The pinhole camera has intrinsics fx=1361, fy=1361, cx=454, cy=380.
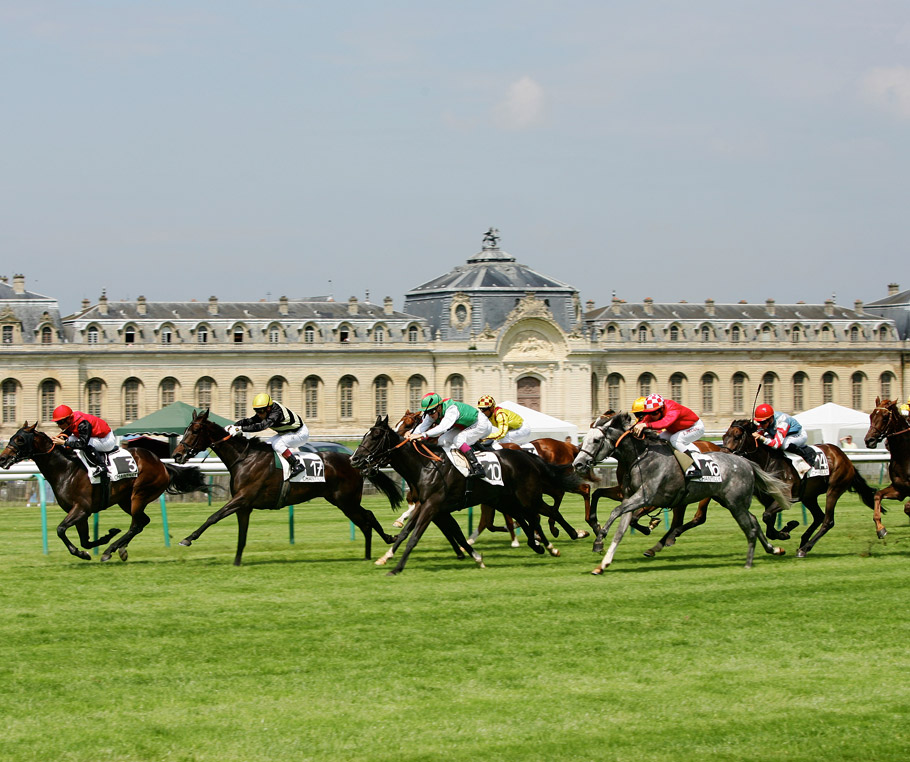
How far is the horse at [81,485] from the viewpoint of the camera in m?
16.2

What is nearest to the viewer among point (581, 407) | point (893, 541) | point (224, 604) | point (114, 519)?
point (224, 604)

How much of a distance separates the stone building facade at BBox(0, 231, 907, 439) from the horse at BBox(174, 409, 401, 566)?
5810cm

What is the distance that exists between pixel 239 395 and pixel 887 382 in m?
41.9

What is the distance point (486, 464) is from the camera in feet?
54.3

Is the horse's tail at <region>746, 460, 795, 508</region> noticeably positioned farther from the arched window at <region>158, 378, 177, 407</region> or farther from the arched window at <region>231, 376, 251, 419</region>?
the arched window at <region>158, 378, 177, 407</region>

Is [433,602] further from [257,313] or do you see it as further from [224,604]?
[257,313]

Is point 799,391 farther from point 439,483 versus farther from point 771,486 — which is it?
point 439,483

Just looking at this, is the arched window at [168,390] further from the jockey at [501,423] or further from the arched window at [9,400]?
the jockey at [501,423]

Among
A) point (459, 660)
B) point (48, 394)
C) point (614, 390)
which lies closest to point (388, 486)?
point (459, 660)

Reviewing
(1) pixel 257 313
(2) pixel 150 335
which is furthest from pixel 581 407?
(2) pixel 150 335

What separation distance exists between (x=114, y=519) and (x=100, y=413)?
5009 cm

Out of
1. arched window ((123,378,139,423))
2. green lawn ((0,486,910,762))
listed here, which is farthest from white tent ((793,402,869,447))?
arched window ((123,378,139,423))

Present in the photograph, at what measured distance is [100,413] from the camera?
241ft

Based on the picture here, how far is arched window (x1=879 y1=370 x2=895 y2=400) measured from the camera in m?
88.0
